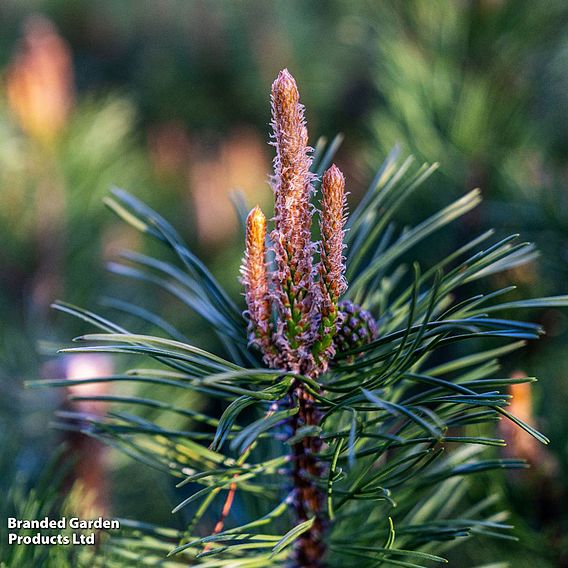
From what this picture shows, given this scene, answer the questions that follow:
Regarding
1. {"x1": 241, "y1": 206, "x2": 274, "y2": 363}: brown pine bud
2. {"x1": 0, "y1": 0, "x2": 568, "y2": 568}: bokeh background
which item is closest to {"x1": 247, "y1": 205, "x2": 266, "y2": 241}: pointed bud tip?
{"x1": 241, "y1": 206, "x2": 274, "y2": 363}: brown pine bud

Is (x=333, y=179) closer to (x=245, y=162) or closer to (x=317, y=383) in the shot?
(x=317, y=383)

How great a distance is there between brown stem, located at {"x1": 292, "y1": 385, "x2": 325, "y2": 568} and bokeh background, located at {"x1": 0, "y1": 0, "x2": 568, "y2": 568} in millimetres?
165

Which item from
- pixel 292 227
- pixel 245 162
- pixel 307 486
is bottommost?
pixel 307 486

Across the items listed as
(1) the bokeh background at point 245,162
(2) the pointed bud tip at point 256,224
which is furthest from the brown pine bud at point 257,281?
(1) the bokeh background at point 245,162

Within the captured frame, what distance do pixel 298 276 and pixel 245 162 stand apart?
2.76 ft

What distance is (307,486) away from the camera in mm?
439

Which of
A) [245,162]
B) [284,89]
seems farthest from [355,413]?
[245,162]

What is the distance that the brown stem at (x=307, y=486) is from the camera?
42cm

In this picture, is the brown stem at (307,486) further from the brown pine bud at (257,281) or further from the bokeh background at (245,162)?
the bokeh background at (245,162)

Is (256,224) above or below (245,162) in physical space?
below

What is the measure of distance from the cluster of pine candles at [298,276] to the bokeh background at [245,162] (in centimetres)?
15

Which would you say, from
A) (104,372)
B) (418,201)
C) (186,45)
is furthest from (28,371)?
(186,45)

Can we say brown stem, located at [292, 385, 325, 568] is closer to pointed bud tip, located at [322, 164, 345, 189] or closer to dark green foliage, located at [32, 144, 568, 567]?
dark green foliage, located at [32, 144, 568, 567]

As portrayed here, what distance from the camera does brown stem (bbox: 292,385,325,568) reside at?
418 millimetres
